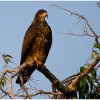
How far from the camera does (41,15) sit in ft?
25.6

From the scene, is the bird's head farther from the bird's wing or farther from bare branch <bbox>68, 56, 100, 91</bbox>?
bare branch <bbox>68, 56, 100, 91</bbox>

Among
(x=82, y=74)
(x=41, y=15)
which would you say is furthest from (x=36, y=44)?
(x=82, y=74)

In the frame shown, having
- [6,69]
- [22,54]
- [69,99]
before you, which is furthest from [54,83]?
[22,54]

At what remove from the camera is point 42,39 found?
707 cm

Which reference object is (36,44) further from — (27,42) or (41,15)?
(41,15)

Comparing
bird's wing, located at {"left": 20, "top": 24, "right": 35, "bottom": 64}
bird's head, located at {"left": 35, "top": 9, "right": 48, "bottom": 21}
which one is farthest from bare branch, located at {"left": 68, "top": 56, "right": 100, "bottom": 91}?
bird's head, located at {"left": 35, "top": 9, "right": 48, "bottom": 21}

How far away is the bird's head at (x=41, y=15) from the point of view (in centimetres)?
774

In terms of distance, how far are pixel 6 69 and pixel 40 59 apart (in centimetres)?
233

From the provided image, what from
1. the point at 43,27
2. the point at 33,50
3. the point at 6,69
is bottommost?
the point at 6,69

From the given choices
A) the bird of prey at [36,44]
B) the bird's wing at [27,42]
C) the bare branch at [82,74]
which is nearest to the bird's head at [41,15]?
the bird of prey at [36,44]

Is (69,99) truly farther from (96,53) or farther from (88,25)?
(88,25)

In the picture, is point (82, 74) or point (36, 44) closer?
point (82, 74)

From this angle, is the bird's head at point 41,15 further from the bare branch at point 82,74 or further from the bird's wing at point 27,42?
the bare branch at point 82,74

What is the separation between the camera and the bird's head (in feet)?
25.4
